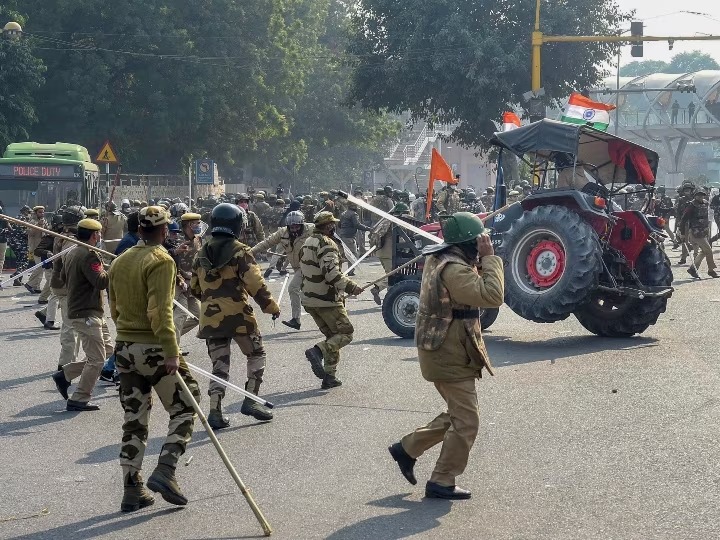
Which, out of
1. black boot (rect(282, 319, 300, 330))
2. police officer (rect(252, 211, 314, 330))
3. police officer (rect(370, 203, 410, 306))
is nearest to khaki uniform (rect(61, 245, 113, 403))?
police officer (rect(252, 211, 314, 330))

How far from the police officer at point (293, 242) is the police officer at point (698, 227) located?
10.2 meters

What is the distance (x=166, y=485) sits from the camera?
7117mm

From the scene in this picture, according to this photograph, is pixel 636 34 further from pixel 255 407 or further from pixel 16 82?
pixel 16 82

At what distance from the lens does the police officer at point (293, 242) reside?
14.2 meters

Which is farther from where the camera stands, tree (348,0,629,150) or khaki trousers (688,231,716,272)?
tree (348,0,629,150)

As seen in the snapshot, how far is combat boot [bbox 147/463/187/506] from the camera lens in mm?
7113

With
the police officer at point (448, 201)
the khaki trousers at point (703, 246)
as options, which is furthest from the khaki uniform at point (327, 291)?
the police officer at point (448, 201)

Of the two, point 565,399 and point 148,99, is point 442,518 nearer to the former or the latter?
point 565,399

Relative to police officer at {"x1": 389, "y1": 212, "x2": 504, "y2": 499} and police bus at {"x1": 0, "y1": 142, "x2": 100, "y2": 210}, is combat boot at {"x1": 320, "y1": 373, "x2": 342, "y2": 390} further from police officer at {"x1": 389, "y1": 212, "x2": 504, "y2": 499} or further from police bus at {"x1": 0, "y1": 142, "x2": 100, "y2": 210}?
police bus at {"x1": 0, "y1": 142, "x2": 100, "y2": 210}

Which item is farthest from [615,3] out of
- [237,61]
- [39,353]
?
[39,353]

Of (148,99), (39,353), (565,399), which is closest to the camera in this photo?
(565,399)

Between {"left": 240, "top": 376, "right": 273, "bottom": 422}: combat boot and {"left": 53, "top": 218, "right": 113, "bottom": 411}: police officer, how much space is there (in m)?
1.36

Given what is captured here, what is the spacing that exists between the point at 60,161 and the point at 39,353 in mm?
14827

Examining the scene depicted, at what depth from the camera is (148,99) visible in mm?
48906
